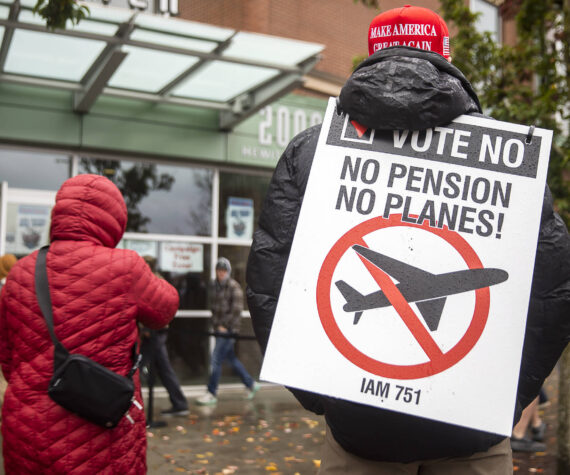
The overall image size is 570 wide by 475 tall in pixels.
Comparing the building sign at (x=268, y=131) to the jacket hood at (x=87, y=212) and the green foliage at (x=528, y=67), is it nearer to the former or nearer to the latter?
the green foliage at (x=528, y=67)

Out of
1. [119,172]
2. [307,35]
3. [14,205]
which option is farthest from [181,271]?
[307,35]

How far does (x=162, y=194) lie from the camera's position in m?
10.7

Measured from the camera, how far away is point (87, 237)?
9.69 ft

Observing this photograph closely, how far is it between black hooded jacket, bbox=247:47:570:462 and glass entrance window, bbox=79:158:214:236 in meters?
8.77

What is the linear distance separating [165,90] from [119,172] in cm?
141

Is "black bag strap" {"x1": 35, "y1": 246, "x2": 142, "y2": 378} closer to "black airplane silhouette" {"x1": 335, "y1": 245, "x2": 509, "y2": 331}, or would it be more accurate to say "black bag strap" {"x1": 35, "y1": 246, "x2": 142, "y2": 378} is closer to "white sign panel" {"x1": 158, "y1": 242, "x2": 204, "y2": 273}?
"black airplane silhouette" {"x1": 335, "y1": 245, "x2": 509, "y2": 331}

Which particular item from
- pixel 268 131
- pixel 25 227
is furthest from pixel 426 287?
pixel 268 131

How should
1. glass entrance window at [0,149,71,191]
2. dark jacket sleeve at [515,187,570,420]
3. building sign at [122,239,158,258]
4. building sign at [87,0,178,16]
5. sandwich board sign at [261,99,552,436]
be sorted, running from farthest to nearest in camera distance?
1. building sign at [122,239,158,258]
2. building sign at [87,0,178,16]
3. glass entrance window at [0,149,71,191]
4. dark jacket sleeve at [515,187,570,420]
5. sandwich board sign at [261,99,552,436]

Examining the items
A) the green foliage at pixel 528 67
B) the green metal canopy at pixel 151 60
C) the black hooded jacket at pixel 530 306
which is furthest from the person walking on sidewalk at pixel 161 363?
the black hooded jacket at pixel 530 306

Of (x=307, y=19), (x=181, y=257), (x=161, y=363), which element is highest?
(x=307, y=19)

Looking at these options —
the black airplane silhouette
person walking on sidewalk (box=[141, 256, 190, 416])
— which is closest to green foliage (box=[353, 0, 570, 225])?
person walking on sidewalk (box=[141, 256, 190, 416])

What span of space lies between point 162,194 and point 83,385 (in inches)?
321

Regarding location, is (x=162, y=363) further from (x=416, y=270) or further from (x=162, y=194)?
(x=416, y=270)

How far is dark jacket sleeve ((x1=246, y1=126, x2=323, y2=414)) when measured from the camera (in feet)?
6.52
